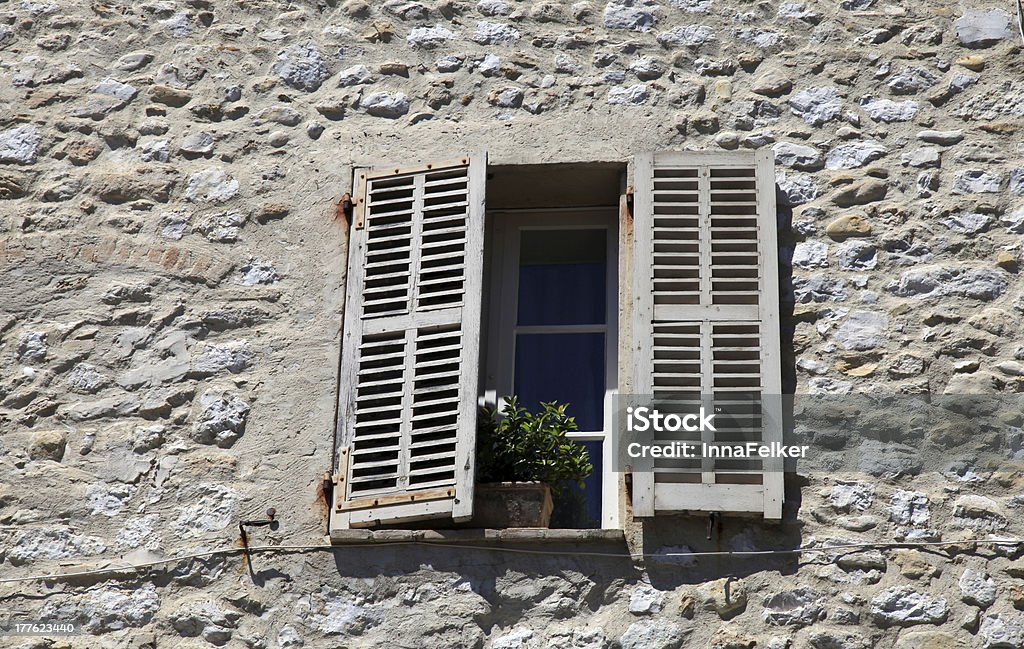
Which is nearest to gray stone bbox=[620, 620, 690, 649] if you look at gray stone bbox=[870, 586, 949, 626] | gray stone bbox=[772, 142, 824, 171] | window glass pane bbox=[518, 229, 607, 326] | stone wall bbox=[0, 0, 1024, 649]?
stone wall bbox=[0, 0, 1024, 649]

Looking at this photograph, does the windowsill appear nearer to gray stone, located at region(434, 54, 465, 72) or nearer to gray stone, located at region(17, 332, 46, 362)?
gray stone, located at region(17, 332, 46, 362)

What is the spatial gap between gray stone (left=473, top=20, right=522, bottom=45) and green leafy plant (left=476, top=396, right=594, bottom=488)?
4.89ft

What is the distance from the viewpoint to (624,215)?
5.15 meters

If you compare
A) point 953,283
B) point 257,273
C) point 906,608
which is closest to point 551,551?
point 906,608

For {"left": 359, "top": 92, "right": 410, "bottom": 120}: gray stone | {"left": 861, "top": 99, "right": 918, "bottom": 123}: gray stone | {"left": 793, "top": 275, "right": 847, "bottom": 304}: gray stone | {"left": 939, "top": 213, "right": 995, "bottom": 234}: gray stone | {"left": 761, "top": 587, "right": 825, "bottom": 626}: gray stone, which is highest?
{"left": 359, "top": 92, "right": 410, "bottom": 120}: gray stone

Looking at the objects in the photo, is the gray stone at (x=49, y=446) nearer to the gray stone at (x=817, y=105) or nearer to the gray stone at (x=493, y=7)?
the gray stone at (x=493, y=7)

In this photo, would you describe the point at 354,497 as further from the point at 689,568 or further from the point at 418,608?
the point at 689,568

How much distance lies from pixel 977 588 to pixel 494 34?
8.68 feet

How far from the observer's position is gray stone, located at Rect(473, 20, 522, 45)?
5516mm

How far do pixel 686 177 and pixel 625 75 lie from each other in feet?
1.89

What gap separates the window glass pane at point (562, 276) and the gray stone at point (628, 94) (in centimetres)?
50

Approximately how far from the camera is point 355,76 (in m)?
5.50

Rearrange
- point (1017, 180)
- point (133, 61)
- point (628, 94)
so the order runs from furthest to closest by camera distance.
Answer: point (133, 61)
point (628, 94)
point (1017, 180)

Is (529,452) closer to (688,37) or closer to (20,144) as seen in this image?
(688,37)
